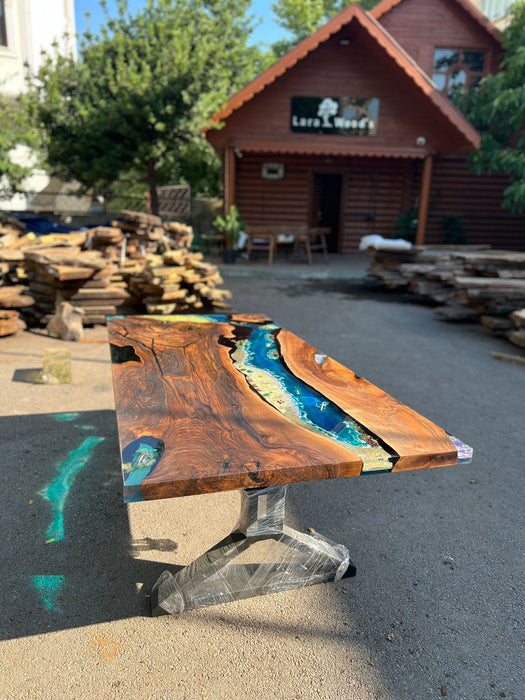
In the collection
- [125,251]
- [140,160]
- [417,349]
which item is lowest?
[417,349]

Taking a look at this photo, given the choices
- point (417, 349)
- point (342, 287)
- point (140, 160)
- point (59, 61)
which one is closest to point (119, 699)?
point (417, 349)

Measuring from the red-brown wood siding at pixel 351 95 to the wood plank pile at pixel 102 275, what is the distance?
564 centimetres

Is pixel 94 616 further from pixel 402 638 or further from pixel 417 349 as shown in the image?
pixel 417 349

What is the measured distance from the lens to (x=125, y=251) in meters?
8.46

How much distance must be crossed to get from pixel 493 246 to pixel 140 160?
10969 mm

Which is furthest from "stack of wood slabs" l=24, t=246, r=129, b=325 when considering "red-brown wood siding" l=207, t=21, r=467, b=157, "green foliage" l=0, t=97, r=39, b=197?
"red-brown wood siding" l=207, t=21, r=467, b=157

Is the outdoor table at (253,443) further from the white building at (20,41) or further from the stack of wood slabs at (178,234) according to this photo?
the white building at (20,41)

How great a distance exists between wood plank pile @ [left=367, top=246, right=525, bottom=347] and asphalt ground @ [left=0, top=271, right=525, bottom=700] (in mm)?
3404

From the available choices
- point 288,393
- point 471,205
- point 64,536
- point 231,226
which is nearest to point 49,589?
point 64,536

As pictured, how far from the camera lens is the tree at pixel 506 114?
12.5 m

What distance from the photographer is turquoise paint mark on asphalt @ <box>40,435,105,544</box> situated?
2.57m

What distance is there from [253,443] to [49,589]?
→ 1.18 meters

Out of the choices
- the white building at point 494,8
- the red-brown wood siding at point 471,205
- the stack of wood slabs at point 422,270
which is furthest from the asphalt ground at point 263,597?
the white building at point 494,8

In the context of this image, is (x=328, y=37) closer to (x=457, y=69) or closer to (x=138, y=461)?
(x=457, y=69)
